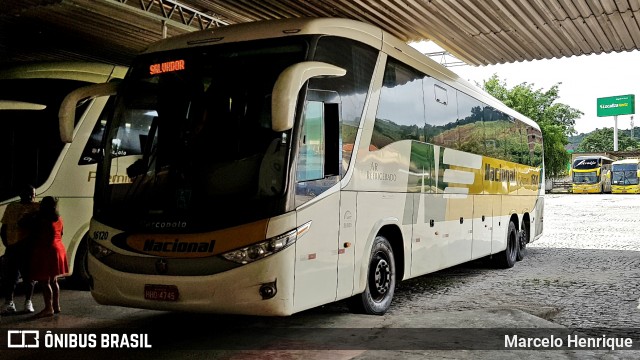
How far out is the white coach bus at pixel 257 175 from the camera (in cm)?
545

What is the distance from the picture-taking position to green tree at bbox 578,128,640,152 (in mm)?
97250

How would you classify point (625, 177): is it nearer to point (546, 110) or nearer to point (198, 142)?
point (546, 110)

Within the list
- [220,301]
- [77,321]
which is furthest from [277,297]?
[77,321]

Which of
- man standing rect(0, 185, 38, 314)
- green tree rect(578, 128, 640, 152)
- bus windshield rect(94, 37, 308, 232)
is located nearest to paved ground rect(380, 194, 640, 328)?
bus windshield rect(94, 37, 308, 232)

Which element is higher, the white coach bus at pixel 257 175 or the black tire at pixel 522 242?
the white coach bus at pixel 257 175

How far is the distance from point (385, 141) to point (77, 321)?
4344 millimetres

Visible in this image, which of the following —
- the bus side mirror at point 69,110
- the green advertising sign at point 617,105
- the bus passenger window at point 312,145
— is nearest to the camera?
the bus passenger window at point 312,145

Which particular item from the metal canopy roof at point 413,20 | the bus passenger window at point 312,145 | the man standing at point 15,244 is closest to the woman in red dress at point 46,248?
the man standing at point 15,244

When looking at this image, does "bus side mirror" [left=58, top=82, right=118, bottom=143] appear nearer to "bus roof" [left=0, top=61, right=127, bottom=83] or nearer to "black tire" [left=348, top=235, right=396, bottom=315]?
"bus roof" [left=0, top=61, right=127, bottom=83]

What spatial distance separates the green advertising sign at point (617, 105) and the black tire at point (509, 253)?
67416 millimetres

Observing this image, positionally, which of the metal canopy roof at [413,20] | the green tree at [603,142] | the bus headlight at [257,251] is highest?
the green tree at [603,142]

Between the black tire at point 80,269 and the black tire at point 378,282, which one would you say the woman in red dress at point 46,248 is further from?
the black tire at point 378,282

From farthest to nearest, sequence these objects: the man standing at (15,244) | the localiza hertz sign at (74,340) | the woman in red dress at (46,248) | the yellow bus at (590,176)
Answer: the yellow bus at (590,176) < the man standing at (15,244) < the woman in red dress at (46,248) < the localiza hertz sign at (74,340)

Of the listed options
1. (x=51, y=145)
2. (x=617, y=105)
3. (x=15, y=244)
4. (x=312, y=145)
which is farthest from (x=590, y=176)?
(x=15, y=244)
